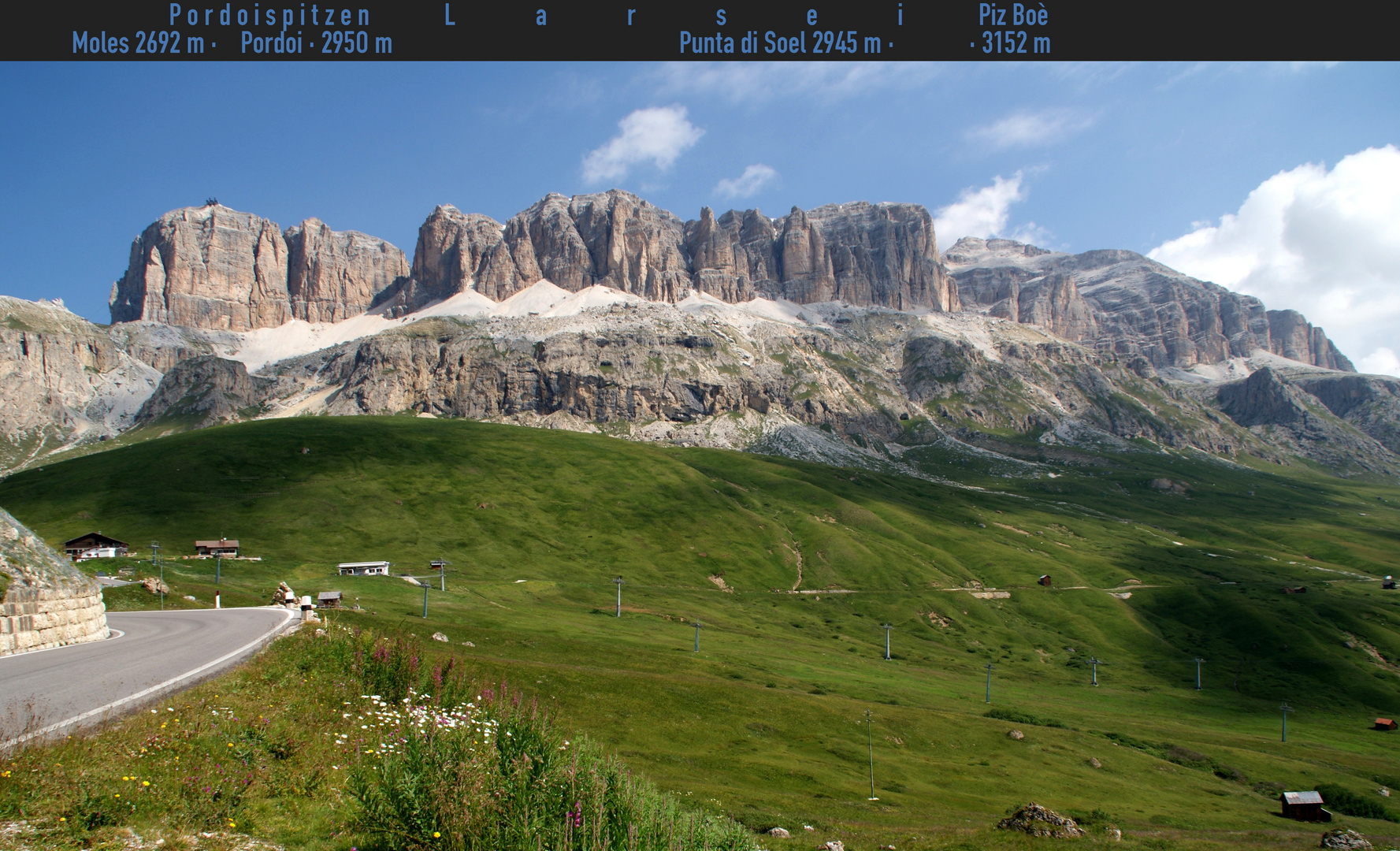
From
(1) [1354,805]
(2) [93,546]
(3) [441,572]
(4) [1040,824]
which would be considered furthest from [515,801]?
(2) [93,546]

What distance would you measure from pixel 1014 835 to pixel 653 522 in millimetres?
158049

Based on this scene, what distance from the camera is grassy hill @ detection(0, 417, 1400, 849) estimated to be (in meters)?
49.8

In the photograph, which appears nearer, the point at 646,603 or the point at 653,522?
the point at 646,603

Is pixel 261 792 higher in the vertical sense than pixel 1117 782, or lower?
higher

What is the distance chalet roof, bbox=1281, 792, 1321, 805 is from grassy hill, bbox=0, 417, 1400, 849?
3.33 m

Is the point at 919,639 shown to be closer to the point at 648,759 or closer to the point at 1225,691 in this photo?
the point at 1225,691

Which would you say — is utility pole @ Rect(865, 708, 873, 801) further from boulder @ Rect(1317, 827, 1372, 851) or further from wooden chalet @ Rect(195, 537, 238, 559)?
wooden chalet @ Rect(195, 537, 238, 559)

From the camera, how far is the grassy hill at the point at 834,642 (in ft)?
163

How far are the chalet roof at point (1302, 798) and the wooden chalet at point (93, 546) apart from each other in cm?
14765

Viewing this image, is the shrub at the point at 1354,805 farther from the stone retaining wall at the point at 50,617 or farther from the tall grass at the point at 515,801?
the stone retaining wall at the point at 50,617

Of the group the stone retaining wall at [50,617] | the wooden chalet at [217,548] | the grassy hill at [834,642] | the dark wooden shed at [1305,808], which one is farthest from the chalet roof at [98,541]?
the dark wooden shed at [1305,808]

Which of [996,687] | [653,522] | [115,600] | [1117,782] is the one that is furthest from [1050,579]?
[115,600]

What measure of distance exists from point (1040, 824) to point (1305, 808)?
39.4 metres

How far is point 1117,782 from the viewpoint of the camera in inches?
2370
